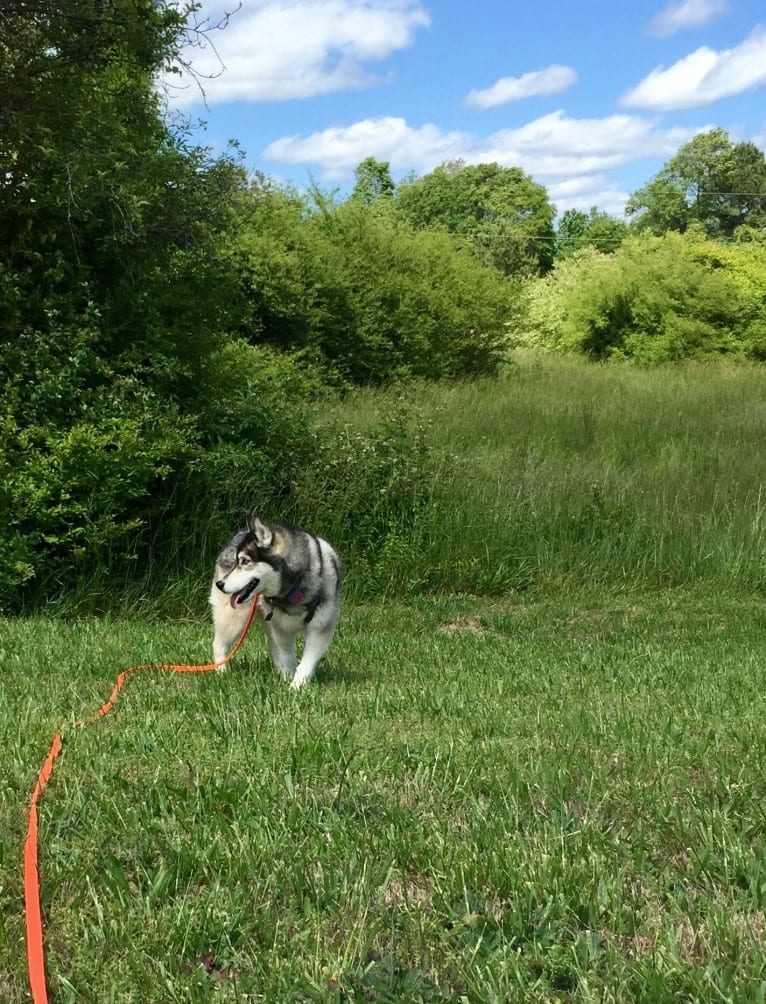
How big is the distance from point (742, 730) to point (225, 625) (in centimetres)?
333

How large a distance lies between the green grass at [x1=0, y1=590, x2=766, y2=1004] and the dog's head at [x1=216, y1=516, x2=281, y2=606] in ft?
1.93

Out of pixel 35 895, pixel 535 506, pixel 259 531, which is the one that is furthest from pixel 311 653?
pixel 535 506

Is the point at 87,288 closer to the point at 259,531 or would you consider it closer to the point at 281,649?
the point at 259,531

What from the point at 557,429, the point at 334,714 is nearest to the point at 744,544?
the point at 557,429

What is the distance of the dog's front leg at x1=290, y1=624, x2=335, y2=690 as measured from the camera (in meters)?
5.92

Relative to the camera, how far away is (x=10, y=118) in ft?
32.8

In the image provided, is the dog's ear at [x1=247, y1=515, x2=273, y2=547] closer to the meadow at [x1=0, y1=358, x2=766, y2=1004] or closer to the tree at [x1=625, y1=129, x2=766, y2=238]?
the meadow at [x1=0, y1=358, x2=766, y2=1004]

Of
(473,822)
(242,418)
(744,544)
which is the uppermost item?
(242,418)

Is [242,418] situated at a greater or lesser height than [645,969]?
greater

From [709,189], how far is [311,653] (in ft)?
253

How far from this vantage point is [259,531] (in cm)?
599

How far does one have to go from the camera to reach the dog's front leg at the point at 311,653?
5.92 metres

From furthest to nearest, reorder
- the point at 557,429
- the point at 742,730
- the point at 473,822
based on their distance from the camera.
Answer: the point at 557,429 → the point at 742,730 → the point at 473,822

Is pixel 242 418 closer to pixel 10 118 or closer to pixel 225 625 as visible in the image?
pixel 10 118
